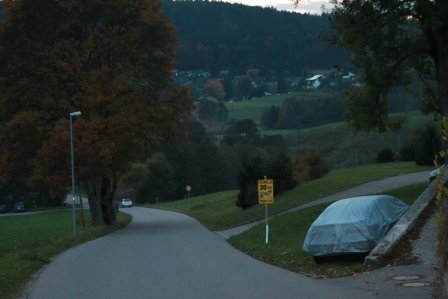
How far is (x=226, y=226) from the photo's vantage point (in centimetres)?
3875

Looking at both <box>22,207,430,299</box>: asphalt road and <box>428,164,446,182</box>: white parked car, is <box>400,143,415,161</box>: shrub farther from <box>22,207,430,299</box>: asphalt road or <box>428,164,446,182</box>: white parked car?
<box>22,207,430,299</box>: asphalt road

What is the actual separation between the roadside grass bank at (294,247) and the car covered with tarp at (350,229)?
0.38m

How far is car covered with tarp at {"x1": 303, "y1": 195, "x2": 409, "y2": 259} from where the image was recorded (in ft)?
50.0

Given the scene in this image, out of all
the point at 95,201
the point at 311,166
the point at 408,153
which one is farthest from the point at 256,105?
the point at 95,201

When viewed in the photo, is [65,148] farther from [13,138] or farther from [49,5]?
[49,5]

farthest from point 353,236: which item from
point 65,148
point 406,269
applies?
point 65,148

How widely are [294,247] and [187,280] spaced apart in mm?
6295

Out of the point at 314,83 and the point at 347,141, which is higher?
the point at 314,83

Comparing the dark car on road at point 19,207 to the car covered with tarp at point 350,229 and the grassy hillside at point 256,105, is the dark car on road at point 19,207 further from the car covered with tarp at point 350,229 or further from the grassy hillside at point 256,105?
the car covered with tarp at point 350,229

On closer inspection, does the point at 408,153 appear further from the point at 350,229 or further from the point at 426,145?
the point at 350,229

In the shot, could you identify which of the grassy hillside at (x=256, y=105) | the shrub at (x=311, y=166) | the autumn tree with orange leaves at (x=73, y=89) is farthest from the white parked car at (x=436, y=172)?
the grassy hillside at (x=256, y=105)

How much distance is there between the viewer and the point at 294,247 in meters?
20.0

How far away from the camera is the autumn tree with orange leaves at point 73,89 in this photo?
120ft

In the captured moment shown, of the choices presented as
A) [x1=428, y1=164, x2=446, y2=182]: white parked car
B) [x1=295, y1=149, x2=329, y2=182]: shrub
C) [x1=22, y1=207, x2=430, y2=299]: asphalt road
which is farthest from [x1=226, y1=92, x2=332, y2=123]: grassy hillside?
[x1=22, y1=207, x2=430, y2=299]: asphalt road
